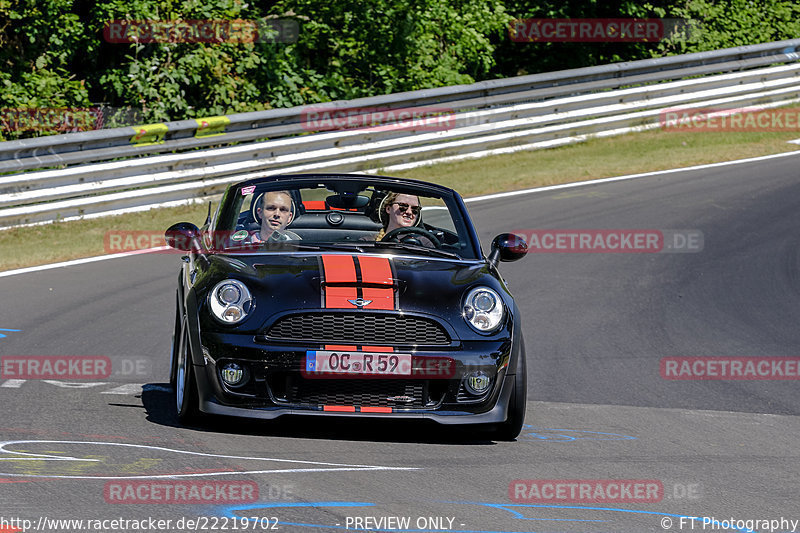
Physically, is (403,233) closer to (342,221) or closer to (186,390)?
(342,221)

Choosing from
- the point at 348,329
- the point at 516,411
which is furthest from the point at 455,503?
the point at 516,411

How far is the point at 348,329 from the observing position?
5.94m

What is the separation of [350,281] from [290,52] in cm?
1350

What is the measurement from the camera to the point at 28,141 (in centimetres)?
1335

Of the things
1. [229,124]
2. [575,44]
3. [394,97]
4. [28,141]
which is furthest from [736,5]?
[28,141]

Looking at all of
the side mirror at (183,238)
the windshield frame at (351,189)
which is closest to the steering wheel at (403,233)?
the windshield frame at (351,189)

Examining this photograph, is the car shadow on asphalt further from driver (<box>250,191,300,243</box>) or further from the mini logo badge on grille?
driver (<box>250,191,300,243</box>)

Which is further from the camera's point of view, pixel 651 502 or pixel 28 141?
pixel 28 141

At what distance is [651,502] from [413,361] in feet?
4.57

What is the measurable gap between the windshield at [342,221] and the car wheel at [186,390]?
2.56 feet

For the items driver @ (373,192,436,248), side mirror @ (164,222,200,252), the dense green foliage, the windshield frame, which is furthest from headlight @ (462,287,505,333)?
the dense green foliage

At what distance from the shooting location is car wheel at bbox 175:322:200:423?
6.20 m

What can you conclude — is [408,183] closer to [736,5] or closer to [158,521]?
[158,521]

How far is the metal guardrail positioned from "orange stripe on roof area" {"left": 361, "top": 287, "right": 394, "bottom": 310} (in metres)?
7.88
